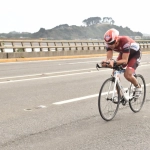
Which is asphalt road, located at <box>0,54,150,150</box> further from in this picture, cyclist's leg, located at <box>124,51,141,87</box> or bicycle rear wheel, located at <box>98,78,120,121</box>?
cyclist's leg, located at <box>124,51,141,87</box>

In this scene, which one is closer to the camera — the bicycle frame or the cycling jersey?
the cycling jersey

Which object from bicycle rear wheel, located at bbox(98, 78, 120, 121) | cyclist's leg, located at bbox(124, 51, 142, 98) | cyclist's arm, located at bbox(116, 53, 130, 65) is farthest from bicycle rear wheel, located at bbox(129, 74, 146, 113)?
cyclist's arm, located at bbox(116, 53, 130, 65)

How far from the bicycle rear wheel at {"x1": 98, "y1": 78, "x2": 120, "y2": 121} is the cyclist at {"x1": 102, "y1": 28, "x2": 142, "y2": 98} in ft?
1.44

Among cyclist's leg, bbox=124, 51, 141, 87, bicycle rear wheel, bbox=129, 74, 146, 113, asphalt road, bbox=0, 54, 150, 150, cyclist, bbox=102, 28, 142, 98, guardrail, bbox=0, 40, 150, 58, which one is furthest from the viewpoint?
guardrail, bbox=0, 40, 150, 58

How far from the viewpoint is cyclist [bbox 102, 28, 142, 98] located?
274 inches

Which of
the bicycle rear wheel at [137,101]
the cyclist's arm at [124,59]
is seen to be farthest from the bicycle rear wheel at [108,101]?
the bicycle rear wheel at [137,101]

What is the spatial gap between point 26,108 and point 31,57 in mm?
19965

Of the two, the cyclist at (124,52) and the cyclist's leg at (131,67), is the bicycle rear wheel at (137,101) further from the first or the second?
the cyclist's leg at (131,67)

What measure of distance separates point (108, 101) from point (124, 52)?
99 centimetres

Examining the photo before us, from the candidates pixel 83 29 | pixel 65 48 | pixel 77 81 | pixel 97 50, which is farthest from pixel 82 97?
pixel 83 29

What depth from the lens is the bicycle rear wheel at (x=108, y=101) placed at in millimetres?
7209

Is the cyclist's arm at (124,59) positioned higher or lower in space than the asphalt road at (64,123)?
higher

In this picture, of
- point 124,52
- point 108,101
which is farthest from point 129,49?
point 108,101

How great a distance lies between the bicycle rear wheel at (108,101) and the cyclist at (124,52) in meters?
0.44
